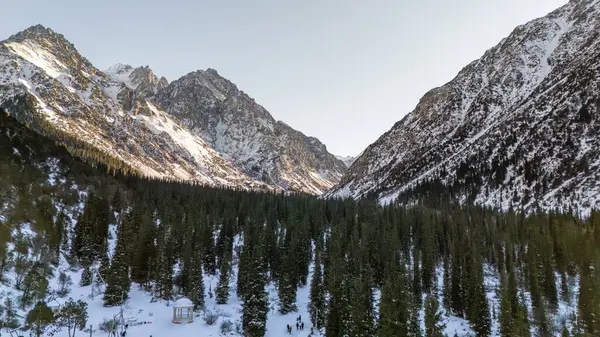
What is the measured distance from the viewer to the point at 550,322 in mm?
62594

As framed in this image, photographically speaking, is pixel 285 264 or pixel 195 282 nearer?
pixel 195 282

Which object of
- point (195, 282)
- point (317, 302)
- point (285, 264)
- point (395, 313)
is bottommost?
point (317, 302)

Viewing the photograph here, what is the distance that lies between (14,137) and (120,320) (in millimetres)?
68795

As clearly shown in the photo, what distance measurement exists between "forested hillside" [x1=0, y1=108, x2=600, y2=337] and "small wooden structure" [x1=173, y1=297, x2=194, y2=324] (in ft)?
8.21

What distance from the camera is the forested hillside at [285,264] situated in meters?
52.9

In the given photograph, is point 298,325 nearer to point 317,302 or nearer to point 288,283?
point 317,302

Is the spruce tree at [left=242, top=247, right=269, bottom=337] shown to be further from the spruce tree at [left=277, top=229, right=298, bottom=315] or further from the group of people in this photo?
the spruce tree at [left=277, top=229, right=298, bottom=315]

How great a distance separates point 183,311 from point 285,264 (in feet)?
74.5

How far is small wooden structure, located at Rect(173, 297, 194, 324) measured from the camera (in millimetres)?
58375

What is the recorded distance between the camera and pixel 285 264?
7756 centimetres

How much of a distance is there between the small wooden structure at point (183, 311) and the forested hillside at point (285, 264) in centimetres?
250

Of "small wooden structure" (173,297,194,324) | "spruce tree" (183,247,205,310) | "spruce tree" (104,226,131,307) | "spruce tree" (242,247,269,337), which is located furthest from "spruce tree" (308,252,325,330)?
"spruce tree" (104,226,131,307)

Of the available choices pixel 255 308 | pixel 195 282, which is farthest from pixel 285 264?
pixel 255 308

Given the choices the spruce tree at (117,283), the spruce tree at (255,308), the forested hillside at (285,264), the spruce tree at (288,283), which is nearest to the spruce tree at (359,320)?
the forested hillside at (285,264)
